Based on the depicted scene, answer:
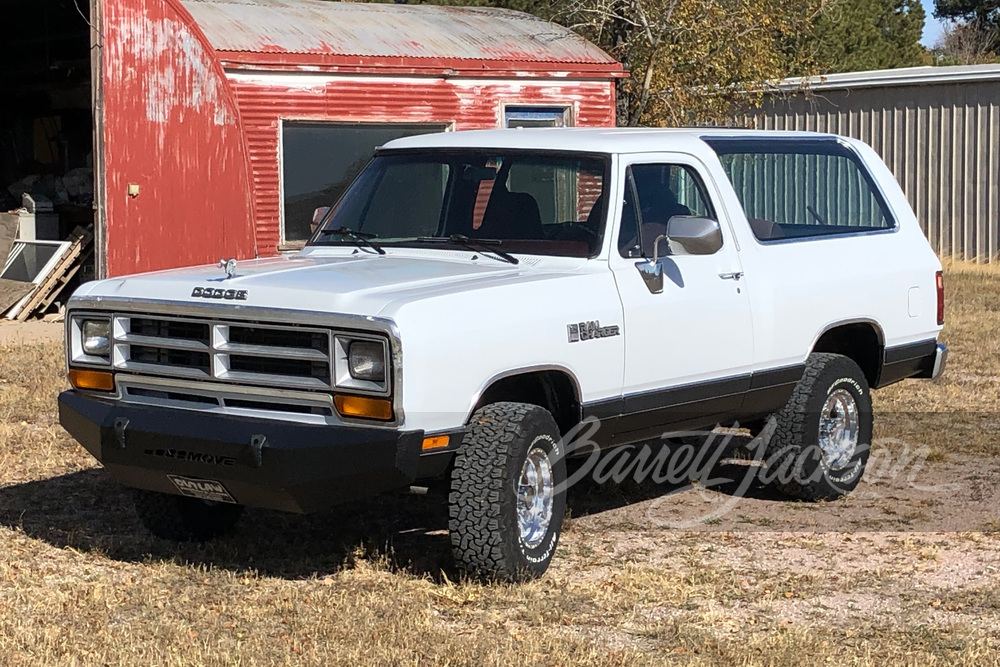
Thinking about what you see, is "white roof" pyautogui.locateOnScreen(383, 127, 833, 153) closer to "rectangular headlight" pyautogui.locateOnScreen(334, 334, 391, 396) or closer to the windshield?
the windshield

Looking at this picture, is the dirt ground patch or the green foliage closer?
the dirt ground patch

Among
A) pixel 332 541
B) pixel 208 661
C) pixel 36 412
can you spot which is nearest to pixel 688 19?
pixel 36 412

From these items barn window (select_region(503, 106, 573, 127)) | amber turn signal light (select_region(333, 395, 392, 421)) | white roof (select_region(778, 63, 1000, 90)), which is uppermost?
white roof (select_region(778, 63, 1000, 90))

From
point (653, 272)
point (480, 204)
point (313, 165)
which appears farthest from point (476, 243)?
point (313, 165)

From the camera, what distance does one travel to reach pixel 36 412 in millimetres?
10008

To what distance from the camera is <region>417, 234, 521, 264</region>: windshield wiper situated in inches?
263

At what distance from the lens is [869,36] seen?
37938mm

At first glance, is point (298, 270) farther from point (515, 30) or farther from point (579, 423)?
point (515, 30)

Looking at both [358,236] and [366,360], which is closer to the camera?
[366,360]

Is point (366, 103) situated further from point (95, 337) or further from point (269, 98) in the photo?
point (95, 337)

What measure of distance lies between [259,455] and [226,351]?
0.49 meters

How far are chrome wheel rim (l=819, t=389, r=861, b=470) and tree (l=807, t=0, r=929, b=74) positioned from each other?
2182cm

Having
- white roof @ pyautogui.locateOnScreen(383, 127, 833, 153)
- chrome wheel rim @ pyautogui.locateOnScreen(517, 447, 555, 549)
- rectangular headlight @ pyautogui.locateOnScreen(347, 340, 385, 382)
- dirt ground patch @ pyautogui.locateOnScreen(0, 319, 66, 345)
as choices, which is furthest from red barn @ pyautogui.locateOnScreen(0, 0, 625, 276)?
rectangular headlight @ pyautogui.locateOnScreen(347, 340, 385, 382)

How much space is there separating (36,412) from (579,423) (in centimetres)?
504
